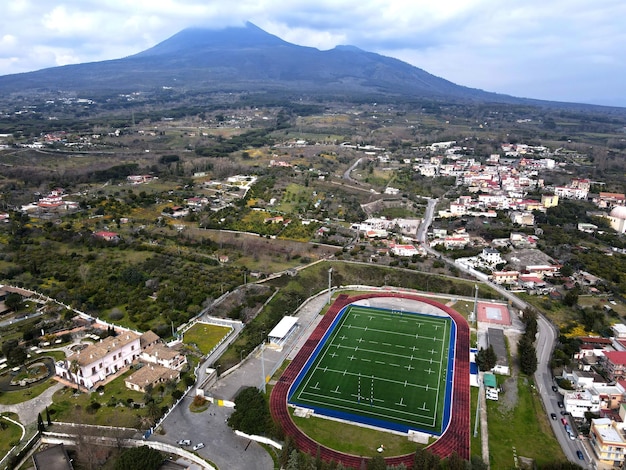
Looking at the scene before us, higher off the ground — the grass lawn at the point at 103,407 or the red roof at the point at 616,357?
the red roof at the point at 616,357

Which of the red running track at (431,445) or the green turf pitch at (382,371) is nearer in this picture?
the red running track at (431,445)

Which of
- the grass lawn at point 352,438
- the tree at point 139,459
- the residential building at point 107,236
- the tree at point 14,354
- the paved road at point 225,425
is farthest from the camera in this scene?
the residential building at point 107,236

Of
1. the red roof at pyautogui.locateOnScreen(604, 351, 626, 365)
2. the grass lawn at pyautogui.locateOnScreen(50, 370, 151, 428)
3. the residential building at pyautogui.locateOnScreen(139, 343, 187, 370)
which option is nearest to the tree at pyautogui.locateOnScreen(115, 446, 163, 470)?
the grass lawn at pyautogui.locateOnScreen(50, 370, 151, 428)

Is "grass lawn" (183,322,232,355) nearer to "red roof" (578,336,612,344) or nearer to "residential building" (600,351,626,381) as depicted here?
"red roof" (578,336,612,344)

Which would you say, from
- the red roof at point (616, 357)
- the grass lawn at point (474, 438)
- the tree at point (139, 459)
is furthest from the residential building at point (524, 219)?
the tree at point (139, 459)

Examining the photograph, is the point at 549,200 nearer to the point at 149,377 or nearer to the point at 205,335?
the point at 205,335

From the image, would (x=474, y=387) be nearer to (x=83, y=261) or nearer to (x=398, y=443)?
(x=398, y=443)

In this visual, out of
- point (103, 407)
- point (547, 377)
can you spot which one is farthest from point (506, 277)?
point (103, 407)

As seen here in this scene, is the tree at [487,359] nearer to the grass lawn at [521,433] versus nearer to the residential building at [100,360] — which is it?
the grass lawn at [521,433]
